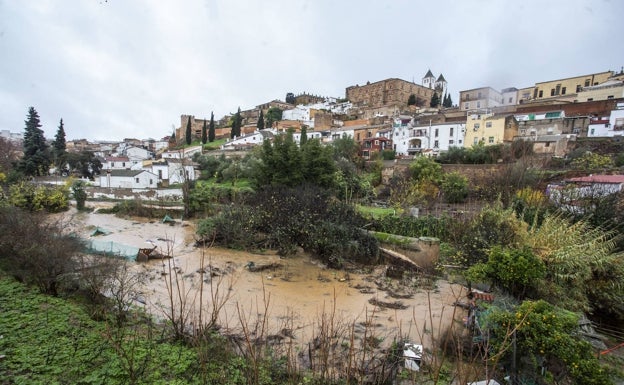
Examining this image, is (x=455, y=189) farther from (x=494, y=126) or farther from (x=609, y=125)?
(x=609, y=125)

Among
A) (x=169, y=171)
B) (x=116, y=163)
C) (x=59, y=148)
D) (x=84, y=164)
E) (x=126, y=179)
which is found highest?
(x=59, y=148)

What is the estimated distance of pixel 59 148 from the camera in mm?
36969

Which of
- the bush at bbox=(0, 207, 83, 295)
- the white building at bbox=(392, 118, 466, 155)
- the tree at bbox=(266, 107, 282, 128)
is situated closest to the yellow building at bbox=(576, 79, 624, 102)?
the white building at bbox=(392, 118, 466, 155)

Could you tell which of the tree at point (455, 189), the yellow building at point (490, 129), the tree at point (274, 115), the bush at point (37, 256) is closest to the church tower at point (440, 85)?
the tree at point (274, 115)

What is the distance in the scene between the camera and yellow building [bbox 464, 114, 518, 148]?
1134 inches

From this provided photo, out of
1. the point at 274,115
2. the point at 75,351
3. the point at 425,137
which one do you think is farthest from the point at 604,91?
the point at 274,115

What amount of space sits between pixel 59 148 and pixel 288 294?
139 ft

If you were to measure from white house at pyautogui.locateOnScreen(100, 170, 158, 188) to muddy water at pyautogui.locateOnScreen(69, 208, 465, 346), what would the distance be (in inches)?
779

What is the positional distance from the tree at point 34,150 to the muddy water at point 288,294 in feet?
85.5

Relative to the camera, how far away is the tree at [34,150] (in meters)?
30.1

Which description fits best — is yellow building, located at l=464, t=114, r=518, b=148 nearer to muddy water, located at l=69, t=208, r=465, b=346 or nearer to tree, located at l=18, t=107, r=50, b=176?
muddy water, located at l=69, t=208, r=465, b=346

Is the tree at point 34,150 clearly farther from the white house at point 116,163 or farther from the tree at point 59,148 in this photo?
the white house at point 116,163

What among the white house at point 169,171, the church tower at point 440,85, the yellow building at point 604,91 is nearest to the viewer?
the yellow building at point 604,91

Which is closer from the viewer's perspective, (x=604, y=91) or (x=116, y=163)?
(x=604, y=91)
